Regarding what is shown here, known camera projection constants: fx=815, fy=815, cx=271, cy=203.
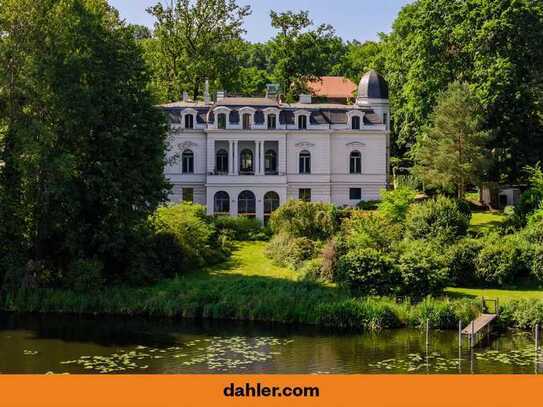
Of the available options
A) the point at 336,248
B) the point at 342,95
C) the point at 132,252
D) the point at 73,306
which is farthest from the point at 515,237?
the point at 342,95

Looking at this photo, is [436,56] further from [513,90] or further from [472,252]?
[472,252]

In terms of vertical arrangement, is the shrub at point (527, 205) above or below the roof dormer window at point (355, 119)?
below

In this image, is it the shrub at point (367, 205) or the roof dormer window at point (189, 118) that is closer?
the shrub at point (367, 205)

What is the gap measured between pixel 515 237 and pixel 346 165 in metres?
18.1

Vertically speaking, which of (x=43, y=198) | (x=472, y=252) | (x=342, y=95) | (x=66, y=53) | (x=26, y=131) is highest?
(x=342, y=95)

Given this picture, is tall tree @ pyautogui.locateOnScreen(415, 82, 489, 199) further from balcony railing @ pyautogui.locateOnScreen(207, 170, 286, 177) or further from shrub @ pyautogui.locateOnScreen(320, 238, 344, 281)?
shrub @ pyautogui.locateOnScreen(320, 238, 344, 281)

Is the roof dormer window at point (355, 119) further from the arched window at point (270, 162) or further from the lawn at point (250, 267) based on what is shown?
the lawn at point (250, 267)

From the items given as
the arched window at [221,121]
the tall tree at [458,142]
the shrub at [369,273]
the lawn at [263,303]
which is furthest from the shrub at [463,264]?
the arched window at [221,121]

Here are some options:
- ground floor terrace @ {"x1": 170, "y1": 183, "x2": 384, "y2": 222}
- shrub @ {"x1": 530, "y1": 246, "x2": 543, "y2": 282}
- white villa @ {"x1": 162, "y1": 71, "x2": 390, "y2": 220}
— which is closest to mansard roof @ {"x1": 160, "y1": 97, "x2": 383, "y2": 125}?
white villa @ {"x1": 162, "y1": 71, "x2": 390, "y2": 220}

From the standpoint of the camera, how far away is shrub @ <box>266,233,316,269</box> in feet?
141

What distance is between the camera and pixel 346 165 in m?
57.6

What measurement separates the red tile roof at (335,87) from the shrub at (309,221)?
43323 mm

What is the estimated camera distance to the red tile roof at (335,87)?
89812 mm

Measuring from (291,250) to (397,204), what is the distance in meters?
8.38
